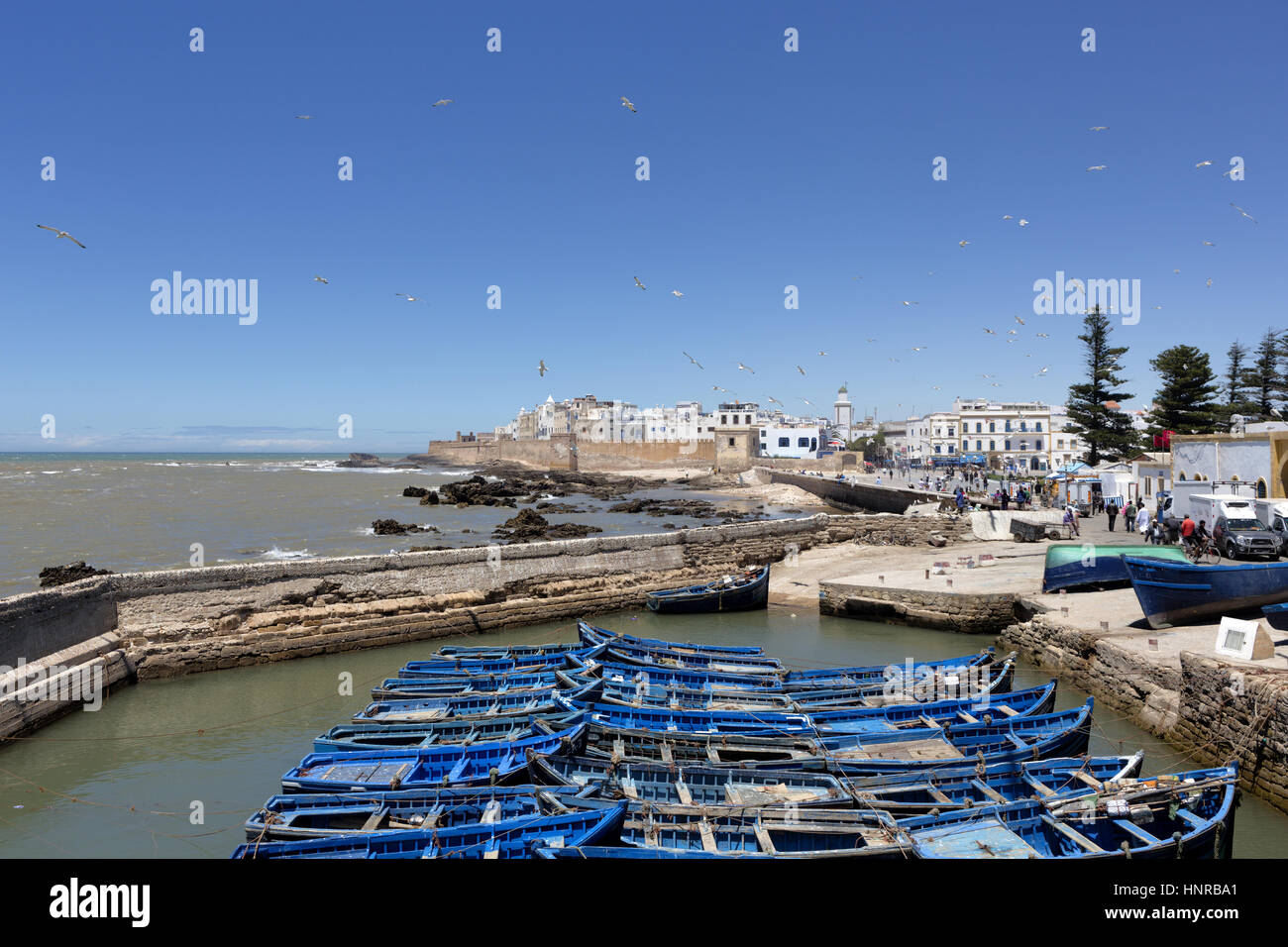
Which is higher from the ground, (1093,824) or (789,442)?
(789,442)

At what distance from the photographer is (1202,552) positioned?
17656mm

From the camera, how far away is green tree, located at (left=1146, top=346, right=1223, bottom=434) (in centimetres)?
4047

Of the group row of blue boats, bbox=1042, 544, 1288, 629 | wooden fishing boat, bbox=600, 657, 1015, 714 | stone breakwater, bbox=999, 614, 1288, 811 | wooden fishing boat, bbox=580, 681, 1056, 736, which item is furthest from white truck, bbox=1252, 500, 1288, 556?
wooden fishing boat, bbox=580, 681, 1056, 736

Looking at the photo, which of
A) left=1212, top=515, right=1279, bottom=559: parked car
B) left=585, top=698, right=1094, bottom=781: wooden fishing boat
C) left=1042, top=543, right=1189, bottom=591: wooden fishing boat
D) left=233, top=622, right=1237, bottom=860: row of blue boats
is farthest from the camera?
left=1042, top=543, right=1189, bottom=591: wooden fishing boat

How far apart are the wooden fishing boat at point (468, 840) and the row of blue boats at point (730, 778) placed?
20mm

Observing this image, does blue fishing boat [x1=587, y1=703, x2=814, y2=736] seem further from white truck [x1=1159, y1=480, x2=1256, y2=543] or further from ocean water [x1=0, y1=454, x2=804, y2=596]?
ocean water [x1=0, y1=454, x2=804, y2=596]

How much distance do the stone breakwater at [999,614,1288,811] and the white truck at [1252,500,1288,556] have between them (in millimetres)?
5832

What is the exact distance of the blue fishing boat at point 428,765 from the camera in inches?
344

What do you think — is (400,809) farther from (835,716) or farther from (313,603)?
(313,603)

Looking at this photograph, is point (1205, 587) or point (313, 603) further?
point (313, 603)

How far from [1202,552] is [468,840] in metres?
18.3

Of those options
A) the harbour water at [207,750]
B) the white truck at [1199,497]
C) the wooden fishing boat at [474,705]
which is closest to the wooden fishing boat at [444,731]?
the wooden fishing boat at [474,705]

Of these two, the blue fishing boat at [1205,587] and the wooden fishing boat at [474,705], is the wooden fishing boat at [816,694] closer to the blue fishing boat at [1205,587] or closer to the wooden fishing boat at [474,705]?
the wooden fishing boat at [474,705]

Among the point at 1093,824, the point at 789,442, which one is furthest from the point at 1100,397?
the point at 789,442
